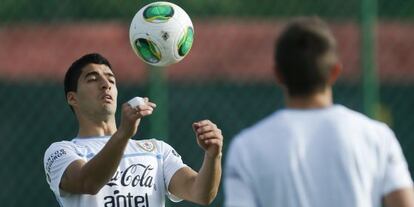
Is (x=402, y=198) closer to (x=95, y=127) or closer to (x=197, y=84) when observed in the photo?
(x=95, y=127)

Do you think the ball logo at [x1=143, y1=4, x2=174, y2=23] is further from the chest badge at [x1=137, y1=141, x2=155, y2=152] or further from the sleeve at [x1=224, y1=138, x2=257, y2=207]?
the sleeve at [x1=224, y1=138, x2=257, y2=207]

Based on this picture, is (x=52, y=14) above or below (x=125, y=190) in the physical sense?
above

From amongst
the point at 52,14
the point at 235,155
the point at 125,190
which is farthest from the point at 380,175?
the point at 52,14

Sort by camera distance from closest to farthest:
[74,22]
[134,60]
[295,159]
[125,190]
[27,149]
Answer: [295,159], [125,190], [27,149], [74,22], [134,60]

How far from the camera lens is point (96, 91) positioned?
19.5 feet

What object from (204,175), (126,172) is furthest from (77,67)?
(204,175)

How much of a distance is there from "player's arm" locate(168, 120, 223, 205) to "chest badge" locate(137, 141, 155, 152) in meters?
0.19

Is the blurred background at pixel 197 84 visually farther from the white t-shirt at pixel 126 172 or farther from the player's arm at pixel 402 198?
the player's arm at pixel 402 198

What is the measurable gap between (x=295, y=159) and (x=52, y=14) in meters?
6.32

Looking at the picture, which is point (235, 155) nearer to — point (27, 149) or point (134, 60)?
point (27, 149)

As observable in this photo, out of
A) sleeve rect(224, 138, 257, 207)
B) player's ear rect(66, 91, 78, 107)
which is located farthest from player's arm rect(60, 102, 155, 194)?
sleeve rect(224, 138, 257, 207)

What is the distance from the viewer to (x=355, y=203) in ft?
12.9

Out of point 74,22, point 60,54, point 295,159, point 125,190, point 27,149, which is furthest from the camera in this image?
point 60,54

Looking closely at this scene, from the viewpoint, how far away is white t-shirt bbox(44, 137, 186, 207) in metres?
5.74
